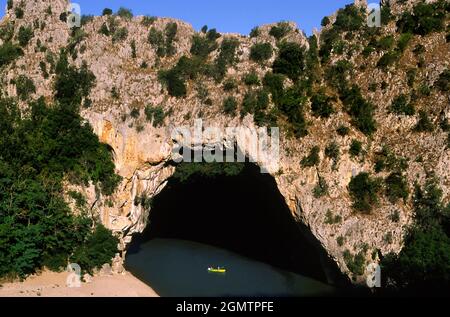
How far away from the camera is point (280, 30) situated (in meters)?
52.0

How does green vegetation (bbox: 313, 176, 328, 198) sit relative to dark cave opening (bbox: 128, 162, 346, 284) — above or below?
above

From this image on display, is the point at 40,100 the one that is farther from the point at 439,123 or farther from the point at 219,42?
the point at 439,123

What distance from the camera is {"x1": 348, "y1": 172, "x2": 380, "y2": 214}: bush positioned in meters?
42.6

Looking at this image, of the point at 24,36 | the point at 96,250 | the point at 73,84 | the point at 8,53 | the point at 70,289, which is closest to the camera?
the point at 70,289

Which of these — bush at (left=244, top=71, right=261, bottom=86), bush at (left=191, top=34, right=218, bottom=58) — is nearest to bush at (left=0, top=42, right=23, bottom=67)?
bush at (left=191, top=34, right=218, bottom=58)

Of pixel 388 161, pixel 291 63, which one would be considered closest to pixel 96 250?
pixel 291 63

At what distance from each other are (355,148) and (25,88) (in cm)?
3198

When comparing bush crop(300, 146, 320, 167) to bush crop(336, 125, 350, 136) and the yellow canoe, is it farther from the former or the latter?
the yellow canoe

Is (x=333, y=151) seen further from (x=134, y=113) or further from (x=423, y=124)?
(x=134, y=113)

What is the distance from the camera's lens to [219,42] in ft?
171

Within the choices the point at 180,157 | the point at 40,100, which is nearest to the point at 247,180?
the point at 180,157

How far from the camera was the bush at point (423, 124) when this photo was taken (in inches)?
1704

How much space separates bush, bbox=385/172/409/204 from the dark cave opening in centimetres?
887

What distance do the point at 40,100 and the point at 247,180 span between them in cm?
2318
